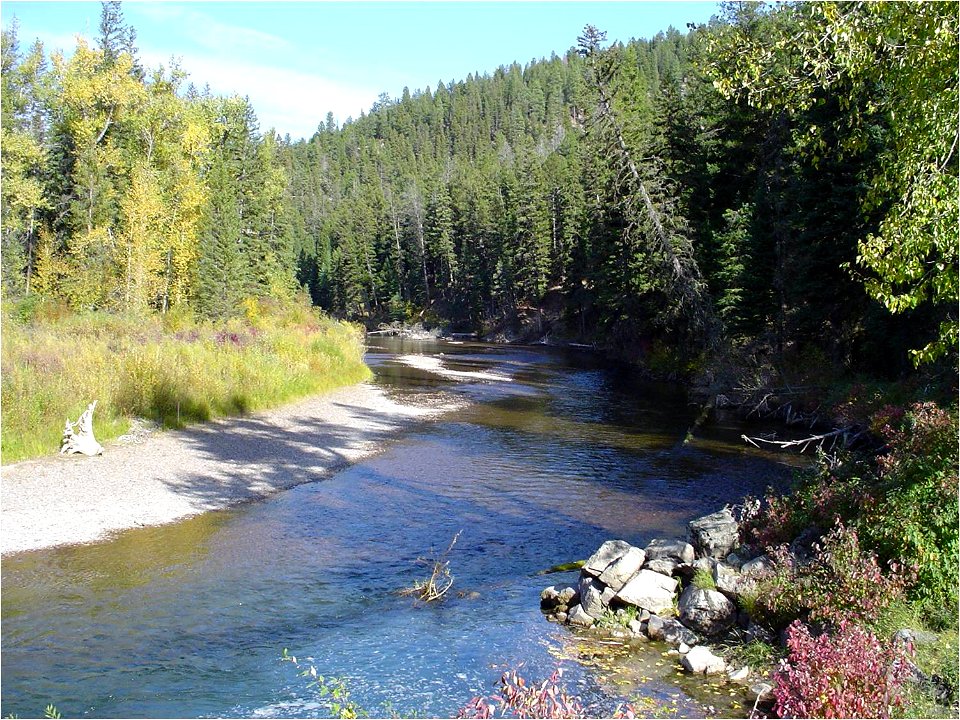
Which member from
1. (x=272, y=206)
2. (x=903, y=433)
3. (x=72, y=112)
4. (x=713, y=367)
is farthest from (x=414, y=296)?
(x=903, y=433)

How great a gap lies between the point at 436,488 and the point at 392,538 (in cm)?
375

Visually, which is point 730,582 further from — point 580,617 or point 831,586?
point 580,617

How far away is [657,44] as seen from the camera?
6614 inches

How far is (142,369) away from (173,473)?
21.6 ft

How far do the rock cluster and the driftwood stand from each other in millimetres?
12504

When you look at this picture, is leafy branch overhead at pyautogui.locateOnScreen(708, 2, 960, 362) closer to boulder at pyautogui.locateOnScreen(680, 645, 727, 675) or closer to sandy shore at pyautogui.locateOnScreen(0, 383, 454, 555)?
boulder at pyautogui.locateOnScreen(680, 645, 727, 675)

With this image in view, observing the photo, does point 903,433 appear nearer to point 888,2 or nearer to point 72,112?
point 888,2

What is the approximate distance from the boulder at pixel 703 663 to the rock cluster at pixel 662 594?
0.7 inches

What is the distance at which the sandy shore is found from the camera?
14.2 meters

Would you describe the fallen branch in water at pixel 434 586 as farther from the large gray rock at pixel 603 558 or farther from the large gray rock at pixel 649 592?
the large gray rock at pixel 649 592

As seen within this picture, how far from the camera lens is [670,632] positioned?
10031 millimetres

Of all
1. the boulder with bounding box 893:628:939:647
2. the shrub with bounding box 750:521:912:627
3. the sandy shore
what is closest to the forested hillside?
the shrub with bounding box 750:521:912:627

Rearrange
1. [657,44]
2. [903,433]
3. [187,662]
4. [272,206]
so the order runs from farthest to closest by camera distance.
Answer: [657,44]
[272,206]
[903,433]
[187,662]

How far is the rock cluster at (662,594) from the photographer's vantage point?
33.4 ft
